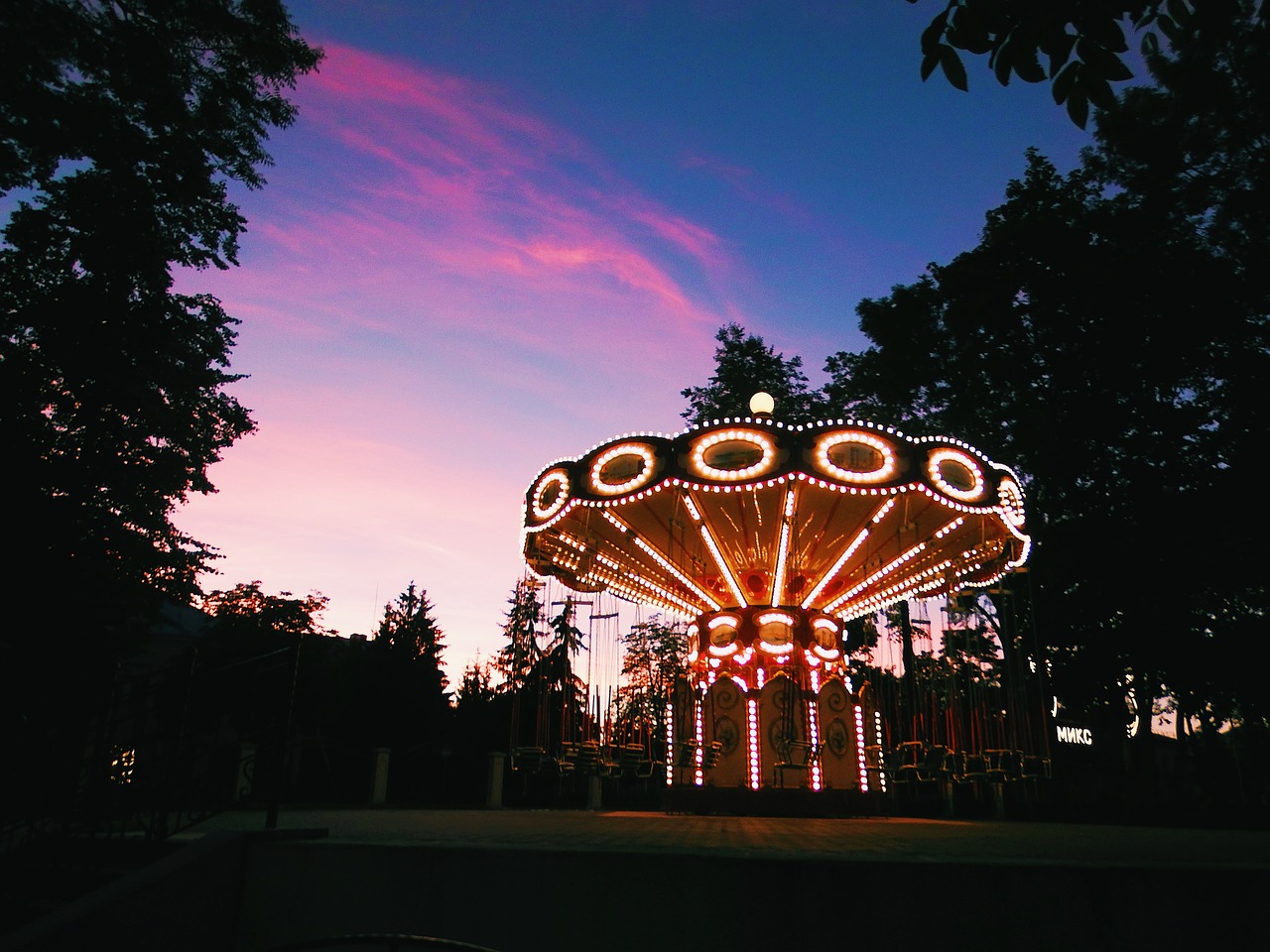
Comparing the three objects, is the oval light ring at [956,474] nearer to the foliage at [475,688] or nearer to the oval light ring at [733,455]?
the oval light ring at [733,455]

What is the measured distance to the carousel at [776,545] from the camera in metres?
12.1

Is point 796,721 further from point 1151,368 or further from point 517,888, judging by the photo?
point 1151,368

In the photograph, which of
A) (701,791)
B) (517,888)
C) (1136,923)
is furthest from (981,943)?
(701,791)

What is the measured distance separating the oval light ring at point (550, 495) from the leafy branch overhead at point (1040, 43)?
33.5 ft

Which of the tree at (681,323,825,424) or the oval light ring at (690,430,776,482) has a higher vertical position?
the tree at (681,323,825,424)

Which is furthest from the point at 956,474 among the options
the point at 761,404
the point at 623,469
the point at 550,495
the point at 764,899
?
the point at 764,899

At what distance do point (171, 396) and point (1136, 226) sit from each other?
22.6 m

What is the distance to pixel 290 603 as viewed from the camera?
42.1m

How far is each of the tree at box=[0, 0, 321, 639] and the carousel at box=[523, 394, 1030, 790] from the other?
7.85 meters

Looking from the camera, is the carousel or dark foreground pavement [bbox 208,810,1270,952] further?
the carousel

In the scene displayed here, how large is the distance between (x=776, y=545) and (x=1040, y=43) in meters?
11.6

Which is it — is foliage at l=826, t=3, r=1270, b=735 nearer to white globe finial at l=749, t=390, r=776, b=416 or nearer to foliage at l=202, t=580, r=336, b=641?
white globe finial at l=749, t=390, r=776, b=416

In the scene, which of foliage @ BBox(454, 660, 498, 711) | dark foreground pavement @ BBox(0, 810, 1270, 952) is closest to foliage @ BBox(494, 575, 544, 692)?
foliage @ BBox(454, 660, 498, 711)

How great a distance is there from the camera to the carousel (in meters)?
12.1
